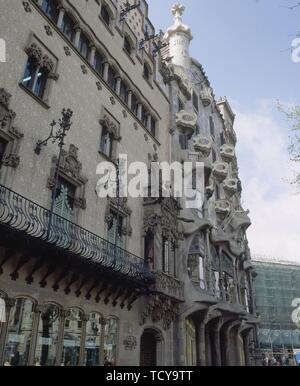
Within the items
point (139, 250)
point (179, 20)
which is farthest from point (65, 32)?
point (179, 20)

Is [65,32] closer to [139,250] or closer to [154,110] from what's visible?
[154,110]

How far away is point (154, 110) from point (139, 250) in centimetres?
988

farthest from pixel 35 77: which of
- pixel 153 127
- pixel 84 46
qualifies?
pixel 153 127

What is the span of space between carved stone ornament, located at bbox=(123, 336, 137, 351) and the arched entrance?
1.52 m

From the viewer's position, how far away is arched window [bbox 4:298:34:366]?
9758 millimetres

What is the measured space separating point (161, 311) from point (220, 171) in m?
17.1

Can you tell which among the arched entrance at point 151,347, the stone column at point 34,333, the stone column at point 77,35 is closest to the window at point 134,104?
the stone column at point 77,35

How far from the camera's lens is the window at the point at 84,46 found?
17.0 meters

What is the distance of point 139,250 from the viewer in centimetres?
1758

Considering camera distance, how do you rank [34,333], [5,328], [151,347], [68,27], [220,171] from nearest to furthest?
[5,328]
[34,333]
[68,27]
[151,347]
[220,171]

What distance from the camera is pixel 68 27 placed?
54.3ft

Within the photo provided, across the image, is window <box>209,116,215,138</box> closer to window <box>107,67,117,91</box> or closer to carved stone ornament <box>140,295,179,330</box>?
window <box>107,67,117,91</box>

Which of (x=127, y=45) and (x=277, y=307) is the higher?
(x=127, y=45)

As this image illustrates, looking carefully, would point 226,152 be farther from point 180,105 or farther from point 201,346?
point 201,346
